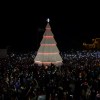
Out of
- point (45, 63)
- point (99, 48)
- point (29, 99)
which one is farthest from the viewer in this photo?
point (99, 48)

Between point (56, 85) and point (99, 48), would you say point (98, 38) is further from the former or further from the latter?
point (56, 85)

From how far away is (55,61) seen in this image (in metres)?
26.3

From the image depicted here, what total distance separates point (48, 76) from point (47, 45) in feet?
35.2

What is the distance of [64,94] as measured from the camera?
12.0 meters

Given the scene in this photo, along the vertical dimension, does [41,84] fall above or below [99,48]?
below

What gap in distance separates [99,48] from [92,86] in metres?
74.3

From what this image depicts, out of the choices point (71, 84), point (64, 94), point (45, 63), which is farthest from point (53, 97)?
point (45, 63)

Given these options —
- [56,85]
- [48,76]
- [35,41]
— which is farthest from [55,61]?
[35,41]

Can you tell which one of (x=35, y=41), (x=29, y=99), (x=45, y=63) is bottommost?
(x=29, y=99)

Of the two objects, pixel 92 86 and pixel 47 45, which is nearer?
pixel 92 86

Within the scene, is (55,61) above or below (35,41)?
below

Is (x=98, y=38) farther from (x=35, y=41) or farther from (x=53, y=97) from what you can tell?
(x=53, y=97)

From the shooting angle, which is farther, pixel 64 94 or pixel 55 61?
pixel 55 61

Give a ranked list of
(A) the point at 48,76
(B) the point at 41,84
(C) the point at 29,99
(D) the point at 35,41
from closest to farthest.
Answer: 1. (C) the point at 29,99
2. (B) the point at 41,84
3. (A) the point at 48,76
4. (D) the point at 35,41
